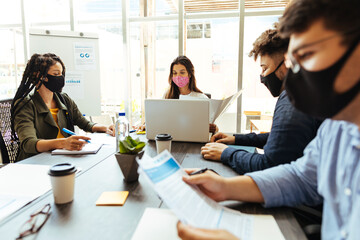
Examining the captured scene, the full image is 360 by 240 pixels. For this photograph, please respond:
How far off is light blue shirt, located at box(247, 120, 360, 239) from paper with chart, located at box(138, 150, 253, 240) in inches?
6.7

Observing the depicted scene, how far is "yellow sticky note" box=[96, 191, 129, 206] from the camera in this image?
84cm

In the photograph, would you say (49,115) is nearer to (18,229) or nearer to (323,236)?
(18,229)

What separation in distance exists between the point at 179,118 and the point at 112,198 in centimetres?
84

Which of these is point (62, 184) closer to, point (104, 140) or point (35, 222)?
point (35, 222)

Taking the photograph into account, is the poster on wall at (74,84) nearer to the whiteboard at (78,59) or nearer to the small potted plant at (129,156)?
the whiteboard at (78,59)

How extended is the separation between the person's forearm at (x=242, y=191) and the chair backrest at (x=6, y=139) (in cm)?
164

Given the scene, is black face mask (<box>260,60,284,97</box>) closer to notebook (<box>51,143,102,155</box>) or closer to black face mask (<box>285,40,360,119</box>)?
black face mask (<box>285,40,360,119</box>)

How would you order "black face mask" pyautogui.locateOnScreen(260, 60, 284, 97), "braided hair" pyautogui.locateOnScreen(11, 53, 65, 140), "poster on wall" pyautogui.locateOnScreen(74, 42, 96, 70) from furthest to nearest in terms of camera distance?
"poster on wall" pyautogui.locateOnScreen(74, 42, 96, 70), "braided hair" pyautogui.locateOnScreen(11, 53, 65, 140), "black face mask" pyautogui.locateOnScreen(260, 60, 284, 97)

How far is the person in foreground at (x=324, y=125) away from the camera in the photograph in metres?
0.58

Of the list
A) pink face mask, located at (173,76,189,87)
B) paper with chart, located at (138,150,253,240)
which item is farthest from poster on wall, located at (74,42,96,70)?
paper with chart, located at (138,150,253,240)

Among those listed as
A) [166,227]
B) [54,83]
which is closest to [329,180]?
[166,227]

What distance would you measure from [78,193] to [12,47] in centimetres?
498

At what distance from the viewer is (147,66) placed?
4398 millimetres

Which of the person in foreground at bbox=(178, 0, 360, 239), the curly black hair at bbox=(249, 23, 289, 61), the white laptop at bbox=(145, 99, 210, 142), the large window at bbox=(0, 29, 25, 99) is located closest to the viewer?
the person in foreground at bbox=(178, 0, 360, 239)
